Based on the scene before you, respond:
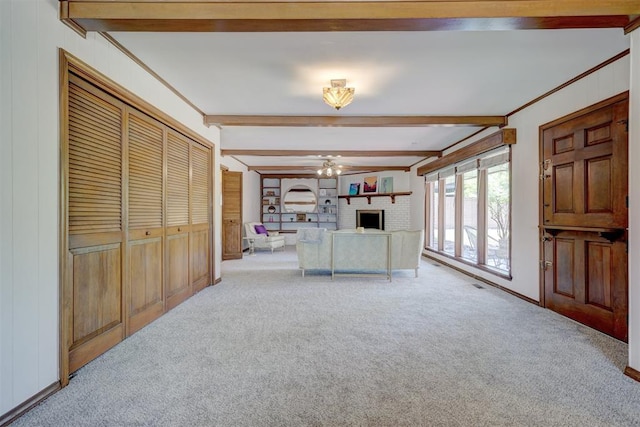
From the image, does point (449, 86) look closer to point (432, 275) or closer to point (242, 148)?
point (432, 275)

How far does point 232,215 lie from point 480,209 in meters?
5.05

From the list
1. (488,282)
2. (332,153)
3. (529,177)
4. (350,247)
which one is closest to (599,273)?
(529,177)

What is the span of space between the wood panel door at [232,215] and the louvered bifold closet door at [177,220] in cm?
335

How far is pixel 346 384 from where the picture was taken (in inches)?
77.5

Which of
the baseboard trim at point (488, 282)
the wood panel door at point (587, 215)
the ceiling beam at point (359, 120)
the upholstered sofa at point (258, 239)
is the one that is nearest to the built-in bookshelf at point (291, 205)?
the upholstered sofa at point (258, 239)

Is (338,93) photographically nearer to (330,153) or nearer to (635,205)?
(635,205)

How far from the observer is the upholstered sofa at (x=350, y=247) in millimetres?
5090

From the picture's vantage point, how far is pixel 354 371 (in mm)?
2125

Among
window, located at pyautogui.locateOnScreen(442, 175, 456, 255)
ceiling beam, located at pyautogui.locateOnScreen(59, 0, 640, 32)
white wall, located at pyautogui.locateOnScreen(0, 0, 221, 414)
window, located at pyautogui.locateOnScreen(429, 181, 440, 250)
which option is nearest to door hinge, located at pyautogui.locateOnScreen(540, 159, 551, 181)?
ceiling beam, located at pyautogui.locateOnScreen(59, 0, 640, 32)

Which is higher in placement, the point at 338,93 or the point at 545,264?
the point at 338,93

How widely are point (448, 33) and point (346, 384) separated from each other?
251 centimetres

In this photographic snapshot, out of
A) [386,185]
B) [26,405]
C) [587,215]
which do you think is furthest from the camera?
[386,185]

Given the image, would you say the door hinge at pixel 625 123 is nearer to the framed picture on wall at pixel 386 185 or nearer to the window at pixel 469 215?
the window at pixel 469 215

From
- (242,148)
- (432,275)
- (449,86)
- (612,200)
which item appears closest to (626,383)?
(612,200)
